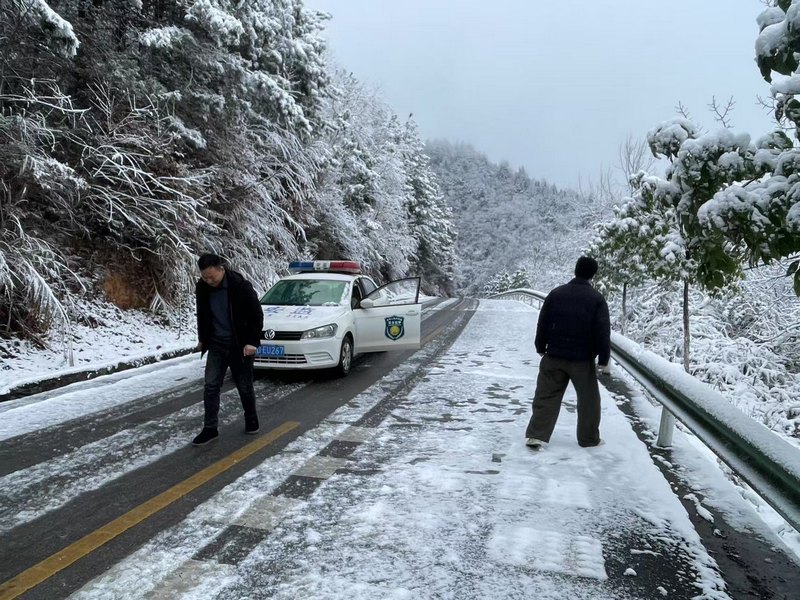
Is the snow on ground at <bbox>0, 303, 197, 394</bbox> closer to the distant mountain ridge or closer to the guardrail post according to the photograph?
the guardrail post

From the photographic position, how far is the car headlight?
759 centimetres

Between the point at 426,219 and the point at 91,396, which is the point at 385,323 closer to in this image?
the point at 91,396

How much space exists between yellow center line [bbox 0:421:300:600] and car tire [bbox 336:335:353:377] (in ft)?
10.4

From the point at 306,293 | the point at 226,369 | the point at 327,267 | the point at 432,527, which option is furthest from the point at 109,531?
the point at 327,267

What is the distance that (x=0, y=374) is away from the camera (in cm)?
739

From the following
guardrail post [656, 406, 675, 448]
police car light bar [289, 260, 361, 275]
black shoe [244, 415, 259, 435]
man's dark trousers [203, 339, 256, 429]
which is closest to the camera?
guardrail post [656, 406, 675, 448]

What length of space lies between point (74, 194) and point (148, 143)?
1.76 m

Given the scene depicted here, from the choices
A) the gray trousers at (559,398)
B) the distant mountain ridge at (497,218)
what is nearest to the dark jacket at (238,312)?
the gray trousers at (559,398)

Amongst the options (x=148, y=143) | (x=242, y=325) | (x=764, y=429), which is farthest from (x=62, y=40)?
(x=764, y=429)

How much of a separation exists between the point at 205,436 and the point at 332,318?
10.6 feet

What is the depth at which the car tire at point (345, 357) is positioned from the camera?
809 centimetres

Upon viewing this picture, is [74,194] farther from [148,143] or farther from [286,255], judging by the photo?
[286,255]

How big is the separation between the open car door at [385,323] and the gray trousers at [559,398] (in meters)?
3.95

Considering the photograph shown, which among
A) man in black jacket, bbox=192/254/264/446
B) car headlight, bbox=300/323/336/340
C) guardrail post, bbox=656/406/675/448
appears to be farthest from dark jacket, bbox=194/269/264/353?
guardrail post, bbox=656/406/675/448
